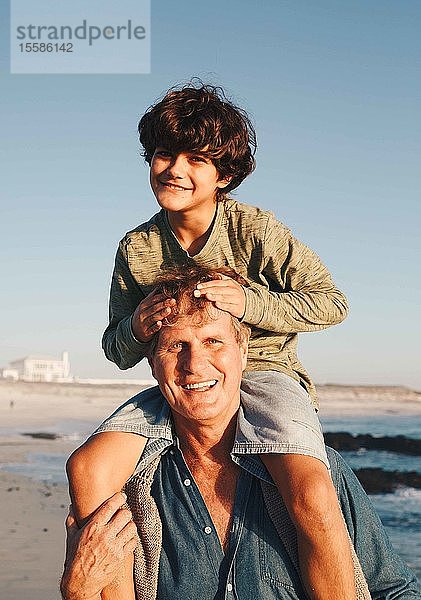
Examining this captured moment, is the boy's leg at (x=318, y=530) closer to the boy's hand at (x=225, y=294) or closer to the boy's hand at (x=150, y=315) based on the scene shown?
the boy's hand at (x=225, y=294)

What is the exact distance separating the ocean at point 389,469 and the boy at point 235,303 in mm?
8035

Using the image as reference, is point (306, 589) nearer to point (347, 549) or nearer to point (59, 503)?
point (347, 549)

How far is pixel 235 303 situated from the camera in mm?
3342

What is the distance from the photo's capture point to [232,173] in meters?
3.88

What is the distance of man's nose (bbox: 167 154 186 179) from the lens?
3664 mm

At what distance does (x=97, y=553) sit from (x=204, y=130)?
1601mm

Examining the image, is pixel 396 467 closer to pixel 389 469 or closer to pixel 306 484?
pixel 389 469

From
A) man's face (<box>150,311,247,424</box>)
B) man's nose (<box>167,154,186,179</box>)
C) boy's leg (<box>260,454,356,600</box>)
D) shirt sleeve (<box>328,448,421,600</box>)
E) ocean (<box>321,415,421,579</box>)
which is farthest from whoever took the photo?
ocean (<box>321,415,421,579</box>)

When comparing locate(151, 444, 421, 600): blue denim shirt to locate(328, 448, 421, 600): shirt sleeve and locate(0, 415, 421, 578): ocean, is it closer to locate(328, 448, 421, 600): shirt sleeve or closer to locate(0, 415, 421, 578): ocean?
locate(328, 448, 421, 600): shirt sleeve

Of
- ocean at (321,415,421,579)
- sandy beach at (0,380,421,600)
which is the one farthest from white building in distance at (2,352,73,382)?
ocean at (321,415,421,579)

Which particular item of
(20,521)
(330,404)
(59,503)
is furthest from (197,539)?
(330,404)

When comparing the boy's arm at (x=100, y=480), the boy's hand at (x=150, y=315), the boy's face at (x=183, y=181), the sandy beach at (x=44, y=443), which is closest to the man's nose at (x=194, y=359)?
the boy's hand at (x=150, y=315)

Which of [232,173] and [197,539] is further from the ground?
[232,173]

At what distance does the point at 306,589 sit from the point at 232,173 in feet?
5.31
